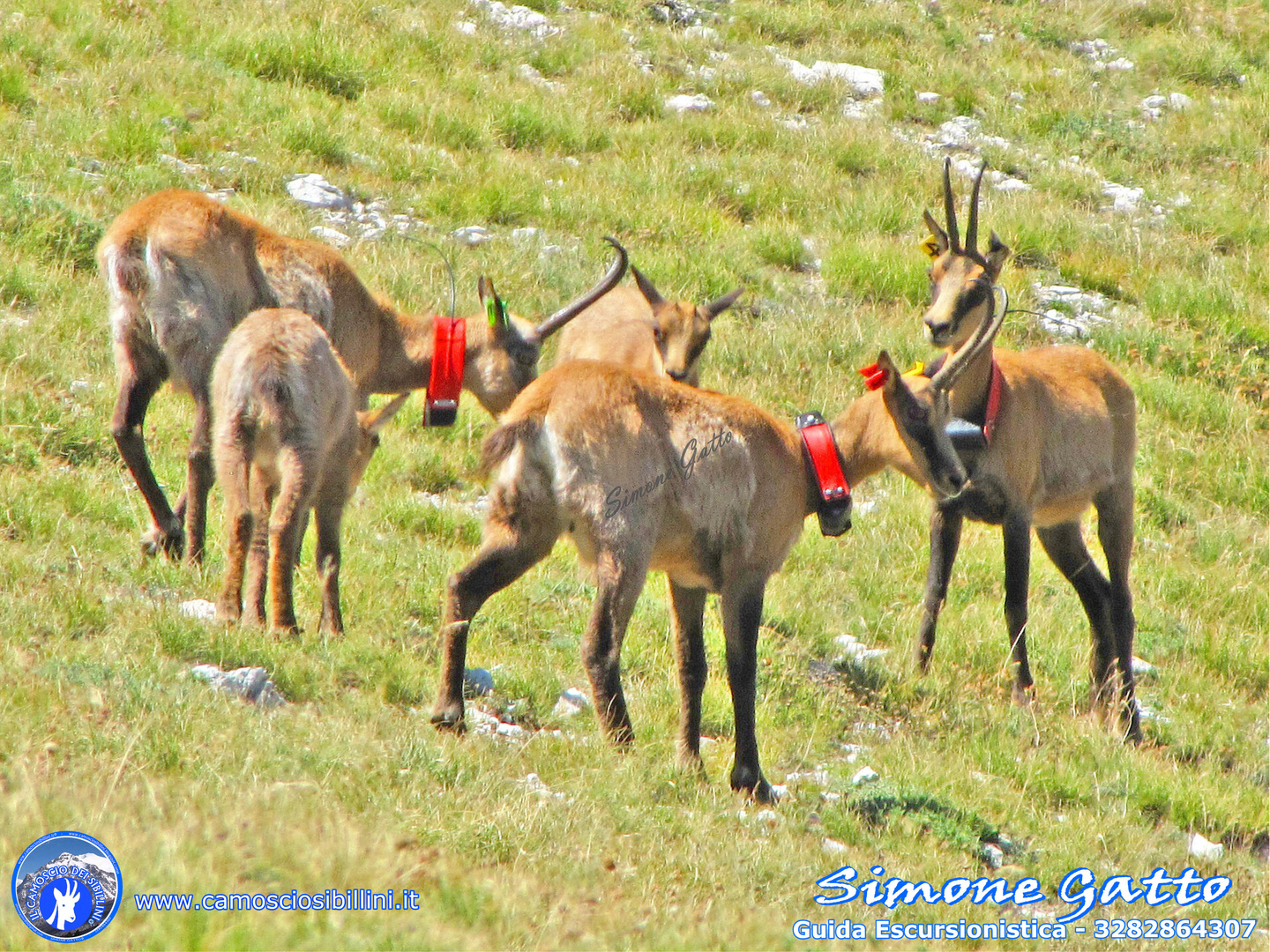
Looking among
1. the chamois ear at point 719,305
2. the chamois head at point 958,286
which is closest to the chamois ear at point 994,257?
the chamois head at point 958,286

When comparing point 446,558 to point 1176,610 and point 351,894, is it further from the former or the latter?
point 1176,610

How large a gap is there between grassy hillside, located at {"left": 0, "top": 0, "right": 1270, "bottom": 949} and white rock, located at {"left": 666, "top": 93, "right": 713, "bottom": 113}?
0.15 metres

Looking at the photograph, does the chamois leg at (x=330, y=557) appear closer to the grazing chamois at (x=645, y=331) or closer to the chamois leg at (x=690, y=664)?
the chamois leg at (x=690, y=664)

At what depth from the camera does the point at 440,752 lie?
546 centimetres

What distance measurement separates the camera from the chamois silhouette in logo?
12.0ft

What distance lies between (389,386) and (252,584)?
128 inches

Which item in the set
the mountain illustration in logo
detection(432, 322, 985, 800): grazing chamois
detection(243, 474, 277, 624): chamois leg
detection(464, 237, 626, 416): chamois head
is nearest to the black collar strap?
detection(432, 322, 985, 800): grazing chamois

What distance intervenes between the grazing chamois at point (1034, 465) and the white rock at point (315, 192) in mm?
5485

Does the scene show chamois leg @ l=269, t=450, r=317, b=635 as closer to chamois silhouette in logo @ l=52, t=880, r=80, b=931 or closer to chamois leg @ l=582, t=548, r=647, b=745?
chamois leg @ l=582, t=548, r=647, b=745

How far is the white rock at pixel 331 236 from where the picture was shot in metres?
11.5

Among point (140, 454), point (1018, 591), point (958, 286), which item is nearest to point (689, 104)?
point (958, 286)

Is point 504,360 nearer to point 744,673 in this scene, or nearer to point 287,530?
point 287,530

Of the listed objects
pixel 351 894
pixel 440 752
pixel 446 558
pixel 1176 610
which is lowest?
pixel 1176 610

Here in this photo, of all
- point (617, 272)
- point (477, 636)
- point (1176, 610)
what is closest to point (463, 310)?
point (617, 272)
